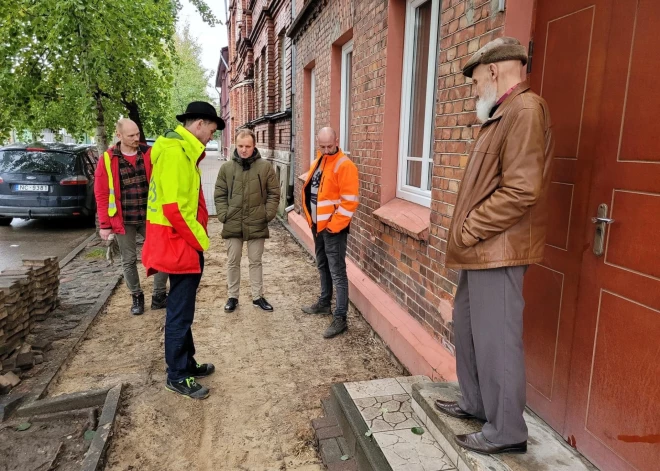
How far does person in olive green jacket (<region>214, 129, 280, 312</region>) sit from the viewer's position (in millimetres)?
4898

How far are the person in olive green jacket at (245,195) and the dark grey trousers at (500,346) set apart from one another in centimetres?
319

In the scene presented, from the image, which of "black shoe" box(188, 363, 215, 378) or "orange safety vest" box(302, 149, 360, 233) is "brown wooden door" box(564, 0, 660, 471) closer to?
"orange safety vest" box(302, 149, 360, 233)

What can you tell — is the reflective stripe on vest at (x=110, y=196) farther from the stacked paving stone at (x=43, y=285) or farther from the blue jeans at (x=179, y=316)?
the blue jeans at (x=179, y=316)

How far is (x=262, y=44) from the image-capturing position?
45.8ft

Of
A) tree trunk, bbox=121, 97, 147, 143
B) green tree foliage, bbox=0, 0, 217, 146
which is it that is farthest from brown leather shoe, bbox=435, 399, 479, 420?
tree trunk, bbox=121, 97, 147, 143

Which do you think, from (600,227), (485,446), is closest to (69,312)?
(485,446)

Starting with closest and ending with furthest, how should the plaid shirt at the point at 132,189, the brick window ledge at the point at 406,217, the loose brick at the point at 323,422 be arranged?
1. the loose brick at the point at 323,422
2. the brick window ledge at the point at 406,217
3. the plaid shirt at the point at 132,189

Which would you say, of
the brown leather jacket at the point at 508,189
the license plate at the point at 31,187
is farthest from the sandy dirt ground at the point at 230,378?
the license plate at the point at 31,187

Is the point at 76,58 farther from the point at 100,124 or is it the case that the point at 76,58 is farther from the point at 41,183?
the point at 41,183

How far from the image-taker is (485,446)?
2113 millimetres

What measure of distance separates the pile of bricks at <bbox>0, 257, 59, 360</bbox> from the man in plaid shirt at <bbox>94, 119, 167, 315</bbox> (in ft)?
2.28

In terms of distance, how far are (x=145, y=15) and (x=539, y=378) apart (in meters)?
7.84

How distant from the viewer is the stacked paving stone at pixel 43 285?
15.1 feet

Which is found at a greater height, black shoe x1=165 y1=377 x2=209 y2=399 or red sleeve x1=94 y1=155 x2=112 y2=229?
red sleeve x1=94 y1=155 x2=112 y2=229
